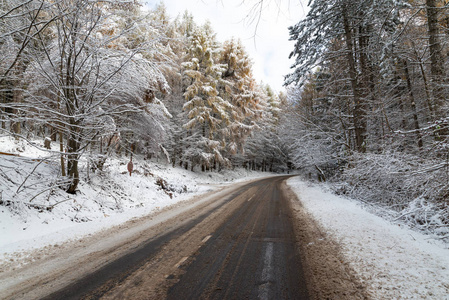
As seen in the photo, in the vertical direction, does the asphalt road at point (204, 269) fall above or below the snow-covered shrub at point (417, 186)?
below

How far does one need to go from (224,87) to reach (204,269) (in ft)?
76.0

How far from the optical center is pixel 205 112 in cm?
2095

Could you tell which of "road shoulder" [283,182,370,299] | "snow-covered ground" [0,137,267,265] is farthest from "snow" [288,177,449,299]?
"snow-covered ground" [0,137,267,265]

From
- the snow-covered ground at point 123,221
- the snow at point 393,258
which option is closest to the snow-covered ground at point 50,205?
the snow-covered ground at point 123,221

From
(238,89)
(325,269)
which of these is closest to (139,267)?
(325,269)

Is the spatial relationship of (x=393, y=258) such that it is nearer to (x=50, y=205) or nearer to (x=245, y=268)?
(x=245, y=268)

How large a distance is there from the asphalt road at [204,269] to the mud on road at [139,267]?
2 cm

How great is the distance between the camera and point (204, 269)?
3.37 meters

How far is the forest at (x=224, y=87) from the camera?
5336mm

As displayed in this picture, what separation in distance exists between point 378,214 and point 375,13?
6232 mm

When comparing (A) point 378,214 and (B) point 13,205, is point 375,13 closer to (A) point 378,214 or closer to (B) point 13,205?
(A) point 378,214

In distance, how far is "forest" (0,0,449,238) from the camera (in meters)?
5.34

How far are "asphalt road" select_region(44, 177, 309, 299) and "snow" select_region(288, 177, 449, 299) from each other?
1025 millimetres

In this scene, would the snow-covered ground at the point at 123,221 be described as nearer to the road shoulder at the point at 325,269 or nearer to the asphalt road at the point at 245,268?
the road shoulder at the point at 325,269
